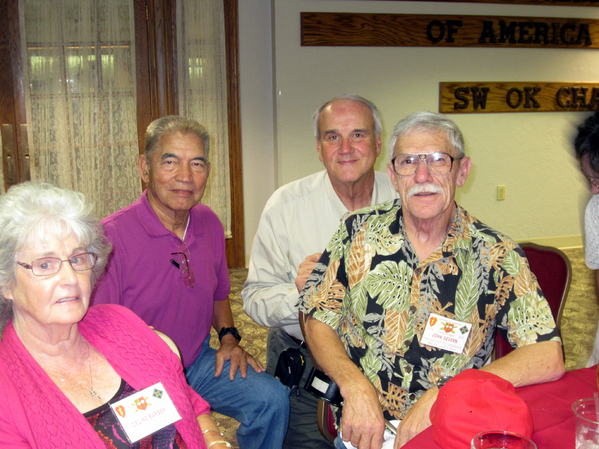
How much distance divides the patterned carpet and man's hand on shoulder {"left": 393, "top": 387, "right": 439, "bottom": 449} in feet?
4.85

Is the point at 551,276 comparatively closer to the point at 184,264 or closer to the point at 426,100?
the point at 184,264

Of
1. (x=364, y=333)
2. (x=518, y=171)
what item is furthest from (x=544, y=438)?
(x=518, y=171)

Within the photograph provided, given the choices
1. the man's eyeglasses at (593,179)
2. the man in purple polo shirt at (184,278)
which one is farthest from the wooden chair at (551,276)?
the man in purple polo shirt at (184,278)

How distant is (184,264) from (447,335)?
1.07m

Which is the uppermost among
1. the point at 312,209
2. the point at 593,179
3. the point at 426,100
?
the point at 426,100

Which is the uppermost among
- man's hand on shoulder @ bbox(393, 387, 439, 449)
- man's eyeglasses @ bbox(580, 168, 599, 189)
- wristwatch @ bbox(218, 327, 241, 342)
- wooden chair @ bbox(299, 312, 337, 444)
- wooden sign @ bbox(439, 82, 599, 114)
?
wooden sign @ bbox(439, 82, 599, 114)

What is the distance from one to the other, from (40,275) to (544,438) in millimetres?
1229

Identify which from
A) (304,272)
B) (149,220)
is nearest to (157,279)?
(149,220)

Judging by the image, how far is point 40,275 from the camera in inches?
47.6

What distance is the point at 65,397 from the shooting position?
118cm

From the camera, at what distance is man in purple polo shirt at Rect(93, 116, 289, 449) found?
1.88 meters

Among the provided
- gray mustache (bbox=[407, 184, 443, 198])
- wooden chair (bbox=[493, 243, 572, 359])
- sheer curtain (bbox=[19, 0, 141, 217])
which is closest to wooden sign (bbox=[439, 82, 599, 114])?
sheer curtain (bbox=[19, 0, 141, 217])

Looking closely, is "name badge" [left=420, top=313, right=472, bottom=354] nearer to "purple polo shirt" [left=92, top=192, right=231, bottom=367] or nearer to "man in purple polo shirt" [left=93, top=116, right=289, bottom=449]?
"man in purple polo shirt" [left=93, top=116, right=289, bottom=449]

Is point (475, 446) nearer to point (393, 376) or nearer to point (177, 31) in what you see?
point (393, 376)
